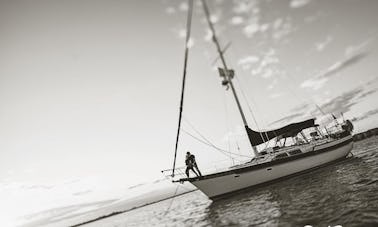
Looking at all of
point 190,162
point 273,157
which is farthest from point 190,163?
point 273,157

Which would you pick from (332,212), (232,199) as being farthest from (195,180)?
(332,212)

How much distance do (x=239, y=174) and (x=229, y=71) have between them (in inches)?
381

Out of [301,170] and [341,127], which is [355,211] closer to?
[301,170]

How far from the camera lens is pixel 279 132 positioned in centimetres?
2202

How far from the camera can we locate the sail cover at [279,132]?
68.9 feet

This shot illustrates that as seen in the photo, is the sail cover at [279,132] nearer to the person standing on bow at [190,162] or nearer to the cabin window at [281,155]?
the cabin window at [281,155]

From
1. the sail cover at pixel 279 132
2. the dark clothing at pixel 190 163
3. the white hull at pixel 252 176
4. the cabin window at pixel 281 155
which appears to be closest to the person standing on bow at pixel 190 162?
the dark clothing at pixel 190 163

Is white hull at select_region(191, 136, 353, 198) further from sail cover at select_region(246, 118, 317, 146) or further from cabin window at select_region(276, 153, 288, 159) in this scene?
sail cover at select_region(246, 118, 317, 146)

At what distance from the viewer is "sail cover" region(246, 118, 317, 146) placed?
2102cm

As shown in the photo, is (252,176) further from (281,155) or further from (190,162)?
(190,162)

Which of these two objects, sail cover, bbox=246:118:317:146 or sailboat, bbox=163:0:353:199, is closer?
sailboat, bbox=163:0:353:199

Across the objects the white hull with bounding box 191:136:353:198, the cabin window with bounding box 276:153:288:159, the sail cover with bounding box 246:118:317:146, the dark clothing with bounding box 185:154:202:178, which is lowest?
the white hull with bounding box 191:136:353:198

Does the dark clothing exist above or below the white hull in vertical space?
above

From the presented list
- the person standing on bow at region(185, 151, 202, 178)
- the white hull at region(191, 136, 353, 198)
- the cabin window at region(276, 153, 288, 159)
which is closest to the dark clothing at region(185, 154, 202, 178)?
the person standing on bow at region(185, 151, 202, 178)
